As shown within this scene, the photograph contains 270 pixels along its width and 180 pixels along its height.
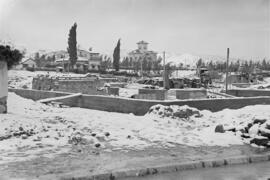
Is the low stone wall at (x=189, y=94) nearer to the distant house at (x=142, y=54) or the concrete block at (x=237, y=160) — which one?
the concrete block at (x=237, y=160)

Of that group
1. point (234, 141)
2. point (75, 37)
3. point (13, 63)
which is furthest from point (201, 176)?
point (75, 37)

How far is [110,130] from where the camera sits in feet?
26.5

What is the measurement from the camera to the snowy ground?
644 cm

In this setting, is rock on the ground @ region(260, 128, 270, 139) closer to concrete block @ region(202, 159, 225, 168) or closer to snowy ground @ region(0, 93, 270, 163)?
snowy ground @ region(0, 93, 270, 163)

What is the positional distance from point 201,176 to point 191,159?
2.33 feet

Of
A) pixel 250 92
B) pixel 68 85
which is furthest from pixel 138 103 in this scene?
pixel 68 85

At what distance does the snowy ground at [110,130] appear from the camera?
6438 mm

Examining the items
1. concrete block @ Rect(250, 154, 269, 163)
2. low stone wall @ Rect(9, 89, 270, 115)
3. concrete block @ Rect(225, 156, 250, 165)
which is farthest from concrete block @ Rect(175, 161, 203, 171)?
low stone wall @ Rect(9, 89, 270, 115)

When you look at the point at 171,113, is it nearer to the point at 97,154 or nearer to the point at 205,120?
the point at 205,120

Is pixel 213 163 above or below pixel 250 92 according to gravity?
below

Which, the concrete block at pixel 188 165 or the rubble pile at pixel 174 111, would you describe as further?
the rubble pile at pixel 174 111

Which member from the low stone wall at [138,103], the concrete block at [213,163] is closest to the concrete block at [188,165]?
the concrete block at [213,163]

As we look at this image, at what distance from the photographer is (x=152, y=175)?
16.5 feet

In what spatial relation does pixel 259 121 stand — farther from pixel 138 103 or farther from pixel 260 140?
pixel 138 103
